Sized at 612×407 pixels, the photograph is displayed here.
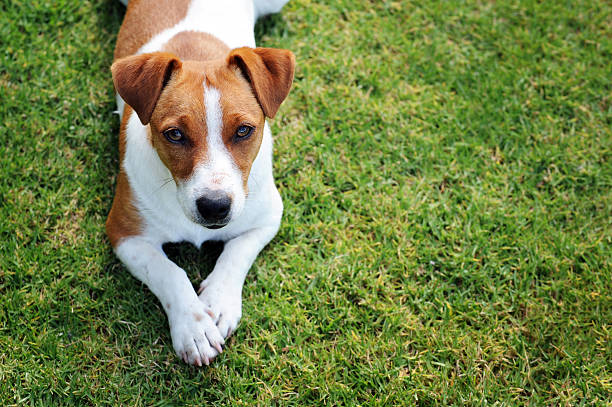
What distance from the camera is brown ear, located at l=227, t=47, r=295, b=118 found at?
139 inches

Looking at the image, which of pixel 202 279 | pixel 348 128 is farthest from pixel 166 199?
Answer: pixel 348 128

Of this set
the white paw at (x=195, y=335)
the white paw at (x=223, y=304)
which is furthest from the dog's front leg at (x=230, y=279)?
the white paw at (x=195, y=335)

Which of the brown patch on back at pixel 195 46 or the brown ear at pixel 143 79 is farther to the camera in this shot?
the brown patch on back at pixel 195 46

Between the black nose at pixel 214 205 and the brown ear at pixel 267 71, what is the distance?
2.05 feet

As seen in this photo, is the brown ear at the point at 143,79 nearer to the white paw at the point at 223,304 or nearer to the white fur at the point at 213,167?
the white fur at the point at 213,167

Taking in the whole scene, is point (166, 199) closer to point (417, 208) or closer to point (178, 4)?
point (178, 4)

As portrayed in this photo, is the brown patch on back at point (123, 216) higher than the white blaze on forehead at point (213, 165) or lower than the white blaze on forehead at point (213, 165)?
lower

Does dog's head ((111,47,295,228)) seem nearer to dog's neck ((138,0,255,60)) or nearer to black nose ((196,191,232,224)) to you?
black nose ((196,191,232,224))

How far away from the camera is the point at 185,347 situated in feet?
12.4

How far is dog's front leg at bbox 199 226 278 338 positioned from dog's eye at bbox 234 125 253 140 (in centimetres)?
97

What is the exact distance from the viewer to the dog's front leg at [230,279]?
394 centimetres

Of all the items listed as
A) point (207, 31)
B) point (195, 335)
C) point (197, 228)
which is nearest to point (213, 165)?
point (197, 228)

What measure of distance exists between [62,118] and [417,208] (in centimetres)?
317

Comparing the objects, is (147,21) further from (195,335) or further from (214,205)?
(195,335)
